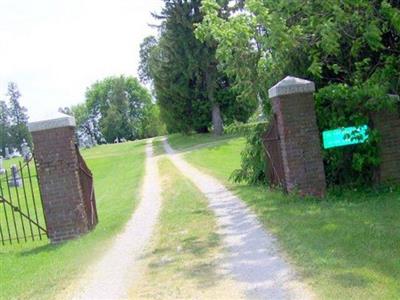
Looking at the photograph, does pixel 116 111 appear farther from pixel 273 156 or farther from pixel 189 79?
pixel 273 156

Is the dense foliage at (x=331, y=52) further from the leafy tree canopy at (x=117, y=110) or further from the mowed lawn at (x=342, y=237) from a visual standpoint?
the leafy tree canopy at (x=117, y=110)

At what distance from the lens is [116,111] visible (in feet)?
322

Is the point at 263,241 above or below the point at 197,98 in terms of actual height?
below

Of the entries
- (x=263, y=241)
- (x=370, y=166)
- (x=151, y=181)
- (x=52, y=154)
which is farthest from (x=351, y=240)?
(x=151, y=181)

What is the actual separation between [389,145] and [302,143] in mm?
1887

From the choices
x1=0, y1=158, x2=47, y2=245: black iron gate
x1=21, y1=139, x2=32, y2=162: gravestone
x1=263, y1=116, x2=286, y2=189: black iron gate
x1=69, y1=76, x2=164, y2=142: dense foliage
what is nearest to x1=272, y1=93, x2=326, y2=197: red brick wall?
x1=263, y1=116, x2=286, y2=189: black iron gate

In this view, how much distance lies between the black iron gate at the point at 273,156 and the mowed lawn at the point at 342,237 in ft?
1.32

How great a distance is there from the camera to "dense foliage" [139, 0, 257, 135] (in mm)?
37062

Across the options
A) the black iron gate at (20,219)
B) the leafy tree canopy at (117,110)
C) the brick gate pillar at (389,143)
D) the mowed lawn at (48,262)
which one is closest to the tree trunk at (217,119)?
the black iron gate at (20,219)

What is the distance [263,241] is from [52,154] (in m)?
4.34

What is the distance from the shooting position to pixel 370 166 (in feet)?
35.6

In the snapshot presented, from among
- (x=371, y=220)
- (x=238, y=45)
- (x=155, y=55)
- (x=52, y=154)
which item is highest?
(x=155, y=55)

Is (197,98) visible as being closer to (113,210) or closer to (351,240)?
(113,210)

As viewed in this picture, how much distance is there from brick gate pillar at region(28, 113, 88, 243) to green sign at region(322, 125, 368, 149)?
4.88m
